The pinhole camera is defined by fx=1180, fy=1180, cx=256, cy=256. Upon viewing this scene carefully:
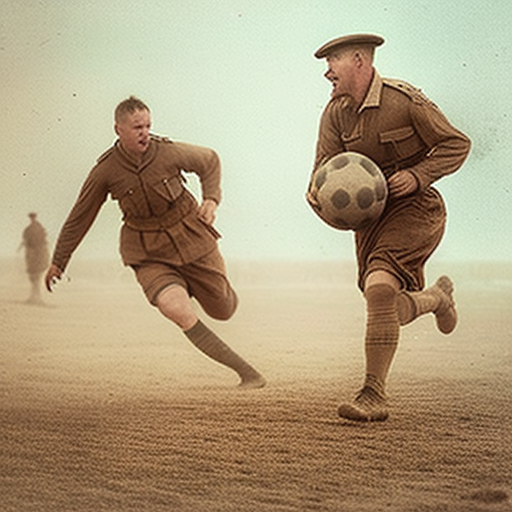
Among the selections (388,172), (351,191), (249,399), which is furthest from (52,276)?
(388,172)

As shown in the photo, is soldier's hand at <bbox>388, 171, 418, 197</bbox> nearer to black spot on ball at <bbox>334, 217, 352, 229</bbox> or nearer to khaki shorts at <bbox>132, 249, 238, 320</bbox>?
black spot on ball at <bbox>334, 217, 352, 229</bbox>

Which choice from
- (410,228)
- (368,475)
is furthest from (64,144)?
(368,475)

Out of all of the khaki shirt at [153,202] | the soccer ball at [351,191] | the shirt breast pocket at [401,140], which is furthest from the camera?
the khaki shirt at [153,202]

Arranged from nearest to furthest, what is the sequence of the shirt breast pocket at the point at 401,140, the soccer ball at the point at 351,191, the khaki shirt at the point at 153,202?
the soccer ball at the point at 351,191
the shirt breast pocket at the point at 401,140
the khaki shirt at the point at 153,202

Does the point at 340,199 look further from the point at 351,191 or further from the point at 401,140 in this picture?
the point at 401,140

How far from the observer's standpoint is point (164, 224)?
4.46 meters

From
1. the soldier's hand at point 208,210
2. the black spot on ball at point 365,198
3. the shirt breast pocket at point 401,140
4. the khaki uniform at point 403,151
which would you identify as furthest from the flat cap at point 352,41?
the soldier's hand at point 208,210

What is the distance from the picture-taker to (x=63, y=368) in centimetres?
457

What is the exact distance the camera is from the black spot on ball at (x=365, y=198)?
418cm

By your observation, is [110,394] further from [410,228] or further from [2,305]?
[410,228]

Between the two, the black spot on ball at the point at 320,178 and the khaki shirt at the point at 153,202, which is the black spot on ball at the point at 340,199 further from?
the khaki shirt at the point at 153,202

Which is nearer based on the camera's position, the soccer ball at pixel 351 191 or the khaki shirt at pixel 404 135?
the soccer ball at pixel 351 191

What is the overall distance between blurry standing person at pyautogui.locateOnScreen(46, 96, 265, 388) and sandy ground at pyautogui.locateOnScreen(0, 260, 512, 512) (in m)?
0.07

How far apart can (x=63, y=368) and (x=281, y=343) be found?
850mm
